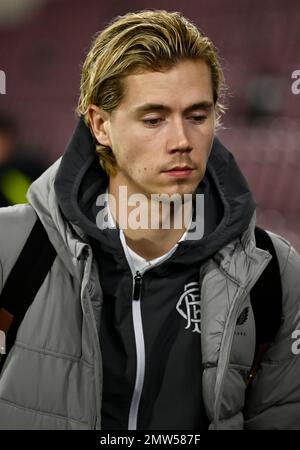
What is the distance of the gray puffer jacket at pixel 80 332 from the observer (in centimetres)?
130

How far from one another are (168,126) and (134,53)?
15 cm

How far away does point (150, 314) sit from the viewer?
143cm

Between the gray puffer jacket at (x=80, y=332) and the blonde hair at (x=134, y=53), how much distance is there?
0.18 metres

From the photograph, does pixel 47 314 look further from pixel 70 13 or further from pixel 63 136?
pixel 70 13

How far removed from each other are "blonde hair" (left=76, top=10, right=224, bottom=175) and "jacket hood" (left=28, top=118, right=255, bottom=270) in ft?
0.13

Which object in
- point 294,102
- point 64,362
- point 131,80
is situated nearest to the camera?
point 64,362

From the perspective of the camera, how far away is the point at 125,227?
1.48 m

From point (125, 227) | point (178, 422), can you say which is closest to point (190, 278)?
point (125, 227)

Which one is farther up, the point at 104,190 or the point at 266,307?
the point at 104,190

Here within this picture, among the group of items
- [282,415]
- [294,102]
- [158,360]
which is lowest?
[282,415]

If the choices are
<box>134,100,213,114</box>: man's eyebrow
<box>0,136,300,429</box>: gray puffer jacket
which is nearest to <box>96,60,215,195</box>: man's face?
<box>134,100,213,114</box>: man's eyebrow

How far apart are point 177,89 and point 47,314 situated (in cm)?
48

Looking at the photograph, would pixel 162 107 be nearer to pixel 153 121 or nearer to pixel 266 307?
pixel 153 121

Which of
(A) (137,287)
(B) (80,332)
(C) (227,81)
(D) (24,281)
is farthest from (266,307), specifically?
(C) (227,81)
